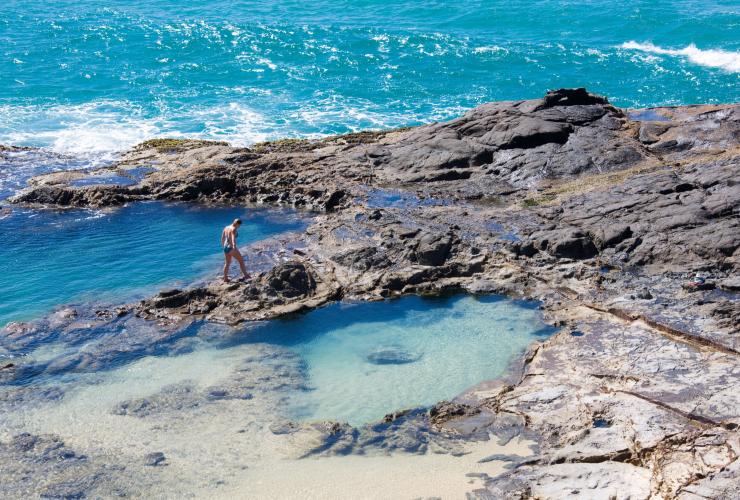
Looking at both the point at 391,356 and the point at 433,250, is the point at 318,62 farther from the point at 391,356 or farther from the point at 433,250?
the point at 391,356

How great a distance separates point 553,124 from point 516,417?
52.3ft

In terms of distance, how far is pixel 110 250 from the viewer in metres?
23.8

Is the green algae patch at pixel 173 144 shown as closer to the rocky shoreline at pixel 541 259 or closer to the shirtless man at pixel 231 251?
the rocky shoreline at pixel 541 259

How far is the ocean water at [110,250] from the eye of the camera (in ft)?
69.3

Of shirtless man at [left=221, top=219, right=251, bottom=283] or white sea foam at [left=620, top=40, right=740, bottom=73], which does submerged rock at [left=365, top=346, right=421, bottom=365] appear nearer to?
shirtless man at [left=221, top=219, right=251, bottom=283]

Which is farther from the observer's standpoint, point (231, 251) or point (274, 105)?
point (274, 105)

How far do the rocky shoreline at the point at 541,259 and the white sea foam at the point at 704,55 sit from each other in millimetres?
22577

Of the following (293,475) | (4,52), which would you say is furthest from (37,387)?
(4,52)

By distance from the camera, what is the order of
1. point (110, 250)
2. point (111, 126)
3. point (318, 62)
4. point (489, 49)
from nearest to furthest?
point (110, 250) < point (111, 126) < point (318, 62) < point (489, 49)

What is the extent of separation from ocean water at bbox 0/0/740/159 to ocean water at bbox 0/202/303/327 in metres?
9.66

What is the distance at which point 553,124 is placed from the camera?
27.9 metres

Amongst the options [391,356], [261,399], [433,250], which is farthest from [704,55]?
[261,399]

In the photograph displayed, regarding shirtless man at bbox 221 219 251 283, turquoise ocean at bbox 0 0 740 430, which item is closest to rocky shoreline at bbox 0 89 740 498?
shirtless man at bbox 221 219 251 283

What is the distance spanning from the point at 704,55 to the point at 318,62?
26813 mm
